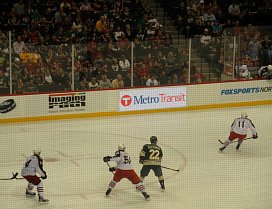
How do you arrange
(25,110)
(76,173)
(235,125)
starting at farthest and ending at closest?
(25,110), (235,125), (76,173)

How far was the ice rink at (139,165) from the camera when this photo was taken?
1103 centimetres

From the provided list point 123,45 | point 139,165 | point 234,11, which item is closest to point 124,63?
point 123,45

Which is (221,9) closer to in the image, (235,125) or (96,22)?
(96,22)

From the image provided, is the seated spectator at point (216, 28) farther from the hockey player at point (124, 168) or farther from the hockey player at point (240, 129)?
the hockey player at point (124, 168)

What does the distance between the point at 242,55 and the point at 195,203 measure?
23.9ft

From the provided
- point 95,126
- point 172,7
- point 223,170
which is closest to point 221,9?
point 172,7

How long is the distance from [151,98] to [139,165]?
4019mm

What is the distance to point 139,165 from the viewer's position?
41.9 feet

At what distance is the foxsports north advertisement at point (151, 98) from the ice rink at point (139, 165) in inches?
10.7

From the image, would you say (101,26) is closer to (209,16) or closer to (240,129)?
(209,16)

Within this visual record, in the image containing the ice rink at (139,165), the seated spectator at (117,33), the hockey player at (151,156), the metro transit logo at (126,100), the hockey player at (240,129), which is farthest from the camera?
the seated spectator at (117,33)

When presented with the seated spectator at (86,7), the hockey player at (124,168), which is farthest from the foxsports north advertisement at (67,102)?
the hockey player at (124,168)

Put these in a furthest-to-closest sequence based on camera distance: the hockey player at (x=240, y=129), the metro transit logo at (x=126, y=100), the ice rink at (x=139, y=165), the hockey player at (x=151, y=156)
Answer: the metro transit logo at (x=126, y=100)
the hockey player at (x=240, y=129)
the hockey player at (x=151, y=156)
the ice rink at (x=139, y=165)

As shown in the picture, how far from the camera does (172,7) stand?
19.7 metres
